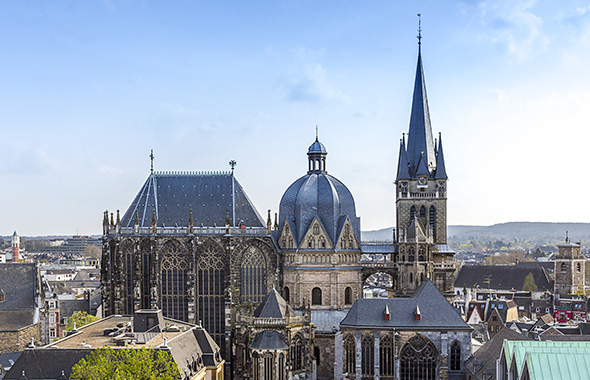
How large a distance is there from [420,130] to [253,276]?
28880 millimetres

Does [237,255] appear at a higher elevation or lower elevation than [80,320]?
higher

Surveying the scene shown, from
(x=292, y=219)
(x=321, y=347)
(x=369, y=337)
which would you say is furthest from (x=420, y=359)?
(x=292, y=219)

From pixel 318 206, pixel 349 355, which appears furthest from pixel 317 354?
→ pixel 318 206

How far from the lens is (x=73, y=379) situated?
174 ft

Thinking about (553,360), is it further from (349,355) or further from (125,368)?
(349,355)

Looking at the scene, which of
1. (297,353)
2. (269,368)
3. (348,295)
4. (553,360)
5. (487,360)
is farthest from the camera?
(348,295)

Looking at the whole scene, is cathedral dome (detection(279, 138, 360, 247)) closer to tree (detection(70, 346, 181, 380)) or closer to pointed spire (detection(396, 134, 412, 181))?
pointed spire (detection(396, 134, 412, 181))

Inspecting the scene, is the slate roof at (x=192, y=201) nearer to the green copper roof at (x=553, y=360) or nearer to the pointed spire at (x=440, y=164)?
the pointed spire at (x=440, y=164)

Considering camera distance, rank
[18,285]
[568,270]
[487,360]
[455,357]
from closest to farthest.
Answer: [487,360]
[455,357]
[18,285]
[568,270]

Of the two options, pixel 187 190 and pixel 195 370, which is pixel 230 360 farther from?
pixel 187 190

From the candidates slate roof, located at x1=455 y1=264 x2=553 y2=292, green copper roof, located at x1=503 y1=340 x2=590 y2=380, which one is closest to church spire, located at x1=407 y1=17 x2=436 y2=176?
green copper roof, located at x1=503 y1=340 x2=590 y2=380

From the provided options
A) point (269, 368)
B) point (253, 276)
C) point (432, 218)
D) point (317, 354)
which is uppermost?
point (432, 218)

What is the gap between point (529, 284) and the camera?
166 m

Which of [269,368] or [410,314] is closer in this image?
[269,368]
